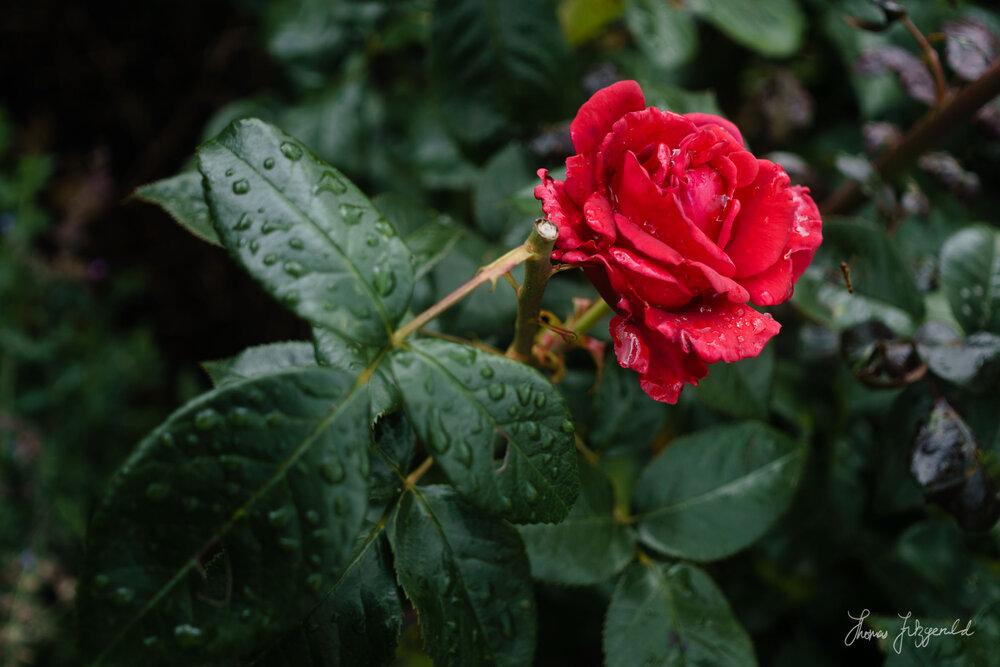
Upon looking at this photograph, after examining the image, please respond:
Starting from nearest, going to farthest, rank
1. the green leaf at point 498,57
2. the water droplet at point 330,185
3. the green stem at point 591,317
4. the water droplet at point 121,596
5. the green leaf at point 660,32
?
the water droplet at point 121,596, the water droplet at point 330,185, the green stem at point 591,317, the green leaf at point 498,57, the green leaf at point 660,32

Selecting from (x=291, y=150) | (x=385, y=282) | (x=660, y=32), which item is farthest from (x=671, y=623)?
(x=660, y=32)

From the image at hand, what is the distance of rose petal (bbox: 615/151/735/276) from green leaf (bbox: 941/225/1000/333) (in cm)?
58

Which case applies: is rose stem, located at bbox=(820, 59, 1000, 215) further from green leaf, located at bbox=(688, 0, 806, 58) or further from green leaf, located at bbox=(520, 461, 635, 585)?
green leaf, located at bbox=(520, 461, 635, 585)

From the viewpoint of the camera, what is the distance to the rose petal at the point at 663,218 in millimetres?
461

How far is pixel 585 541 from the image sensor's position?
749 mm

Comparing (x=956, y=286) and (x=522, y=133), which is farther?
(x=522, y=133)

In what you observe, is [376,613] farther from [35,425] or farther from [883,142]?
[35,425]

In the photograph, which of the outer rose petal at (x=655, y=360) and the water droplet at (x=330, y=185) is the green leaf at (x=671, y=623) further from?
the water droplet at (x=330, y=185)

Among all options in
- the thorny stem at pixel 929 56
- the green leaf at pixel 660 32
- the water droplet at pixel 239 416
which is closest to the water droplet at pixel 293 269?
the water droplet at pixel 239 416

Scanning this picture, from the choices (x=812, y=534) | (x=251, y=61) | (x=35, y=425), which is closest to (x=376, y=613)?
(x=812, y=534)

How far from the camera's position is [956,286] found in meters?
0.85

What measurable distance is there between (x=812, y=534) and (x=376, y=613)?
0.82 m

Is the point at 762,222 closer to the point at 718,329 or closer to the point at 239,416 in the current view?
the point at 718,329

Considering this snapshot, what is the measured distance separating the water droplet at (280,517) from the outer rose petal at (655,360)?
0.86 feet
